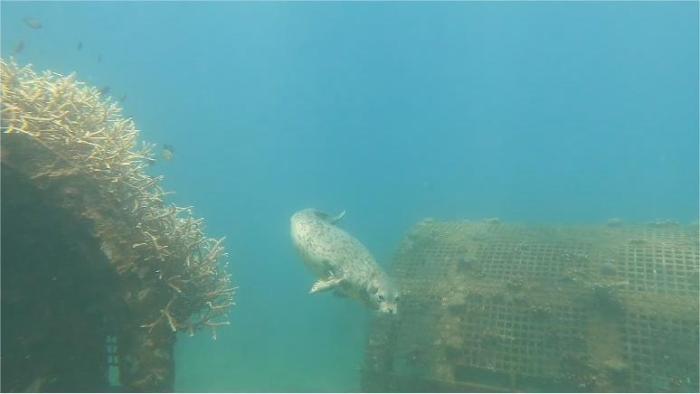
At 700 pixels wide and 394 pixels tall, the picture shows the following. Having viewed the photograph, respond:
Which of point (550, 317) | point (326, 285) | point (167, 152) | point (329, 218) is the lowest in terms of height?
point (550, 317)

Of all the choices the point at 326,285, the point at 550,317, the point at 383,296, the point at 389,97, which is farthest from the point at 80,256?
the point at 389,97

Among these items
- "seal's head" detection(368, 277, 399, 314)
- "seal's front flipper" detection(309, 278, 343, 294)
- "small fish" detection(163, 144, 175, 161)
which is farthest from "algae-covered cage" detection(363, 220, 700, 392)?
"small fish" detection(163, 144, 175, 161)

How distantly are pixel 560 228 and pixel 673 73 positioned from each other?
108984mm

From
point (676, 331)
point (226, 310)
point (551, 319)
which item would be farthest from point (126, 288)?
point (676, 331)

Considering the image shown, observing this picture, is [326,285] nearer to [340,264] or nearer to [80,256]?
[340,264]

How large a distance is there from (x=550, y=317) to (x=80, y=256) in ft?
22.9

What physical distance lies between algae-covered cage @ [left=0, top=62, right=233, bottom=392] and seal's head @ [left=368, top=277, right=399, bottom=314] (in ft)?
10.7

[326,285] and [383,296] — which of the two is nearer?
[383,296]

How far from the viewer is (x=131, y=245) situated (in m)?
4.75

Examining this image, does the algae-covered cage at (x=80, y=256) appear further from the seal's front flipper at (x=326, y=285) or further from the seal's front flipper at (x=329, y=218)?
the seal's front flipper at (x=329, y=218)

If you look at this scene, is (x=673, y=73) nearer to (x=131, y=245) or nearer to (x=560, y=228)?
(x=560, y=228)

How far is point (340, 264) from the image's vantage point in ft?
27.4

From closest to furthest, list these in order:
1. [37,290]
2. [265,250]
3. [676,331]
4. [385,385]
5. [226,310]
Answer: [37,290] < [226,310] < [676,331] < [385,385] < [265,250]

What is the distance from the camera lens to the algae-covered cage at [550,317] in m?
6.57
